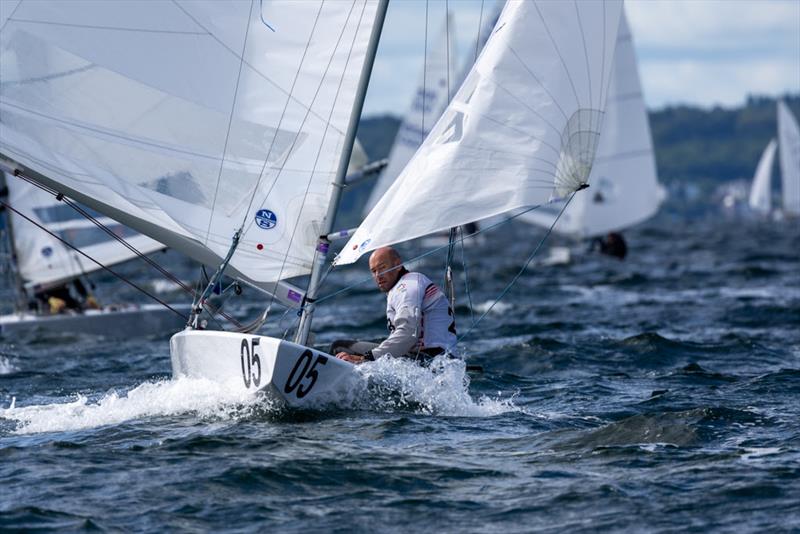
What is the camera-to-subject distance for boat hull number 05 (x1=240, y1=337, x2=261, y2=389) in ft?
27.8

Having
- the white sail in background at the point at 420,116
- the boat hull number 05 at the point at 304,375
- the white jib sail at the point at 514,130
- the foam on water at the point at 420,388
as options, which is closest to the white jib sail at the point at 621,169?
the white sail in background at the point at 420,116

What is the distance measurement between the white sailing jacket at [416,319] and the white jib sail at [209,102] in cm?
89

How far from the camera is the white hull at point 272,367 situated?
8.37 metres

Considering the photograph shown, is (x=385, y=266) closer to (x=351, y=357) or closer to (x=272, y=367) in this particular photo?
(x=351, y=357)

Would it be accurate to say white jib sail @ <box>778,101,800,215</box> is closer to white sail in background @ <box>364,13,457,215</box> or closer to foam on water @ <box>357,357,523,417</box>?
white sail in background @ <box>364,13,457,215</box>

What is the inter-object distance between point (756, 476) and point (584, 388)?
3.54 m

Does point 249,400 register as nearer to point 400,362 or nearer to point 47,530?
point 400,362

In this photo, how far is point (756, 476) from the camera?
715cm

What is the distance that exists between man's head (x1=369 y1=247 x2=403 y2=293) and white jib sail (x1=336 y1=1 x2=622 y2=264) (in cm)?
28

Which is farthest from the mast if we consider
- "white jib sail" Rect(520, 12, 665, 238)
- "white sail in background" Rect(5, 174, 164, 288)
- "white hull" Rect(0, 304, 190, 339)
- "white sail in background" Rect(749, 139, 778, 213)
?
"white sail in background" Rect(749, 139, 778, 213)

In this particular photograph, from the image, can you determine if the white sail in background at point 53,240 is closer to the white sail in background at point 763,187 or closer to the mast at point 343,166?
the mast at point 343,166

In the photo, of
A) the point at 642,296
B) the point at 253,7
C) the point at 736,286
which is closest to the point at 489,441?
the point at 253,7

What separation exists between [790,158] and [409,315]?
54654 mm

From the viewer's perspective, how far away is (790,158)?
60719 mm
